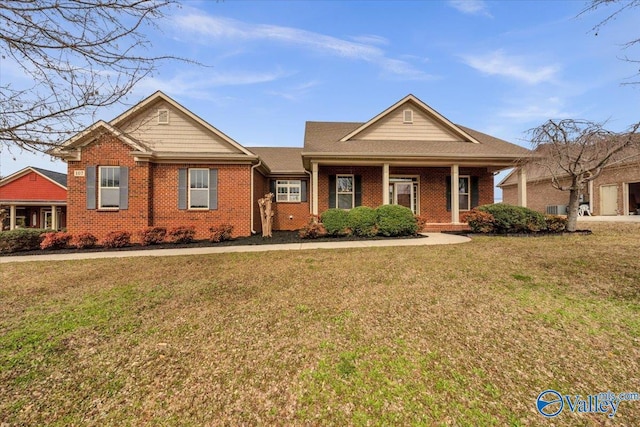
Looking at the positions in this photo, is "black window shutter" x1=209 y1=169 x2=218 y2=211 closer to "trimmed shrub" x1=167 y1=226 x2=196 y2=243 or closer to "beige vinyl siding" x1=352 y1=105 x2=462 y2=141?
"trimmed shrub" x1=167 y1=226 x2=196 y2=243

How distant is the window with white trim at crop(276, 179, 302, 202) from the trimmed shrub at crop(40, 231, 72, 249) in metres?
8.71

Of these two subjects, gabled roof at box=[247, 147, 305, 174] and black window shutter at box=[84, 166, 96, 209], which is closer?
black window shutter at box=[84, 166, 96, 209]

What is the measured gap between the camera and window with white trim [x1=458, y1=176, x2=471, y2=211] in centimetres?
1423

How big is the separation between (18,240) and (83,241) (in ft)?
6.58

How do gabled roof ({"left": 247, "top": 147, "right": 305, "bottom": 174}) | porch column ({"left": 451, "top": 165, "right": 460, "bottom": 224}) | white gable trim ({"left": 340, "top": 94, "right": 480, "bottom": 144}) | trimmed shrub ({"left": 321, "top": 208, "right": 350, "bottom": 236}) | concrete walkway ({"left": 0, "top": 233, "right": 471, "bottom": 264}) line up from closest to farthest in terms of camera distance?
concrete walkway ({"left": 0, "top": 233, "right": 471, "bottom": 264}), trimmed shrub ({"left": 321, "top": 208, "right": 350, "bottom": 236}), porch column ({"left": 451, "top": 165, "right": 460, "bottom": 224}), white gable trim ({"left": 340, "top": 94, "right": 480, "bottom": 144}), gabled roof ({"left": 247, "top": 147, "right": 305, "bottom": 174})

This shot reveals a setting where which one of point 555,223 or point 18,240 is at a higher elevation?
point 555,223

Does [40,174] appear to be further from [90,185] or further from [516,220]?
[516,220]

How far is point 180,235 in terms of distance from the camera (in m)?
10.4

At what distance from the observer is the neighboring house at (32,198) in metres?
20.7

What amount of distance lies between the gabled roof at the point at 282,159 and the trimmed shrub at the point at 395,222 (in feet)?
18.5

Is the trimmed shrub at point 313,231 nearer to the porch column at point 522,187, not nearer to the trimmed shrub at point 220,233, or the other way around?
the trimmed shrub at point 220,233

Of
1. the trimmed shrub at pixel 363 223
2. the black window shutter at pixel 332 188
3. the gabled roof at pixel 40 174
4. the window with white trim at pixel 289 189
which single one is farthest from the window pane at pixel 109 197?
the gabled roof at pixel 40 174

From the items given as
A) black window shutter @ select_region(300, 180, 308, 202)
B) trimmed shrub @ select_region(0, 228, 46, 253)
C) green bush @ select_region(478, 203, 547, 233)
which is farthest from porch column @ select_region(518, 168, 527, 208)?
trimmed shrub @ select_region(0, 228, 46, 253)

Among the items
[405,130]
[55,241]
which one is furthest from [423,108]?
[55,241]
